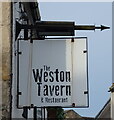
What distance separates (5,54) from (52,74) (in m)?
0.58

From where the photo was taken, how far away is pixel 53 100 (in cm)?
413

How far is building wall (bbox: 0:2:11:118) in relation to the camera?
3908mm

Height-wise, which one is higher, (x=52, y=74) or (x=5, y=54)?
(x=5, y=54)

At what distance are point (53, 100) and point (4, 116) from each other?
594 mm

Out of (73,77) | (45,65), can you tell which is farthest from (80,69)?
(45,65)

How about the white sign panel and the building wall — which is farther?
the white sign panel

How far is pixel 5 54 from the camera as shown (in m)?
4.02

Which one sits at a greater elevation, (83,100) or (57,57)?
(57,57)

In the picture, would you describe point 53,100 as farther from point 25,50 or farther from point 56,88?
point 25,50

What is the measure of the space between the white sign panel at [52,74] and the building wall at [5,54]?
0.20 m

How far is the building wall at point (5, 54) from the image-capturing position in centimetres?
391

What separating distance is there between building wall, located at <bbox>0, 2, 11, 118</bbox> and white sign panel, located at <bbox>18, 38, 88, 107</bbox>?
20 centimetres

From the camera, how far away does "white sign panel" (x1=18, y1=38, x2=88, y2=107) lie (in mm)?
4121

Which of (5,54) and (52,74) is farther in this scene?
(52,74)
